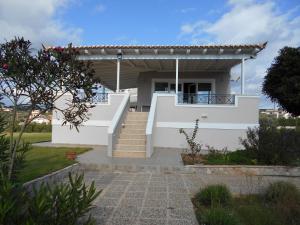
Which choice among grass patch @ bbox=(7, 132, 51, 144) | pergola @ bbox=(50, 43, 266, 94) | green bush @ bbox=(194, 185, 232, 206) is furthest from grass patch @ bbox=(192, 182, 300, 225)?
grass patch @ bbox=(7, 132, 51, 144)

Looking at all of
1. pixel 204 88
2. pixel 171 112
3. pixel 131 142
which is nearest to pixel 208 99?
pixel 171 112

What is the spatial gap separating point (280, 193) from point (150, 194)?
109 inches

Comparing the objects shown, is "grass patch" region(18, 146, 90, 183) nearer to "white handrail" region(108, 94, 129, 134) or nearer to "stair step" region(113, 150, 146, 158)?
"stair step" region(113, 150, 146, 158)

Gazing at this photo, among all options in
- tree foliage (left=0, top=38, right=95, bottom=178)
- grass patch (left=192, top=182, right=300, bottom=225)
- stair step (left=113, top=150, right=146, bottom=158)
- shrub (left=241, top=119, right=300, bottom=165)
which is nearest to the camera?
tree foliage (left=0, top=38, right=95, bottom=178)

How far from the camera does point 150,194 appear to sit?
25.5 ft

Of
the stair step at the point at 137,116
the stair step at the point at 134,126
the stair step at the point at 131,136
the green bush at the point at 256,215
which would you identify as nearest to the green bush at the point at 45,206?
the green bush at the point at 256,215

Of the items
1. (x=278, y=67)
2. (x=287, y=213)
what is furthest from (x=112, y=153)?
(x=278, y=67)

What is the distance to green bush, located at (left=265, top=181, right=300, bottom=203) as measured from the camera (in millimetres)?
6484

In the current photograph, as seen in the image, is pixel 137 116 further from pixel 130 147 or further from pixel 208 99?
pixel 208 99

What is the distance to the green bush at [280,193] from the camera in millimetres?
6484

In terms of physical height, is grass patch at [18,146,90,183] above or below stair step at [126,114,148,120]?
below

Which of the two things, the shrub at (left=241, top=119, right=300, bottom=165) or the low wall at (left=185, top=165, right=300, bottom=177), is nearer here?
the low wall at (left=185, top=165, right=300, bottom=177)

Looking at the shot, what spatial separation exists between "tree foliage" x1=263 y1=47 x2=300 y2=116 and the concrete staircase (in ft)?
28.9

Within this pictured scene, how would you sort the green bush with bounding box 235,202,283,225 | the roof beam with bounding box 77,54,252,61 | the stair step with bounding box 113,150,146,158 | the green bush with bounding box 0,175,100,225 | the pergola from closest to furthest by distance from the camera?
the green bush with bounding box 0,175,100,225
the green bush with bounding box 235,202,283,225
the stair step with bounding box 113,150,146,158
the pergola
the roof beam with bounding box 77,54,252,61
